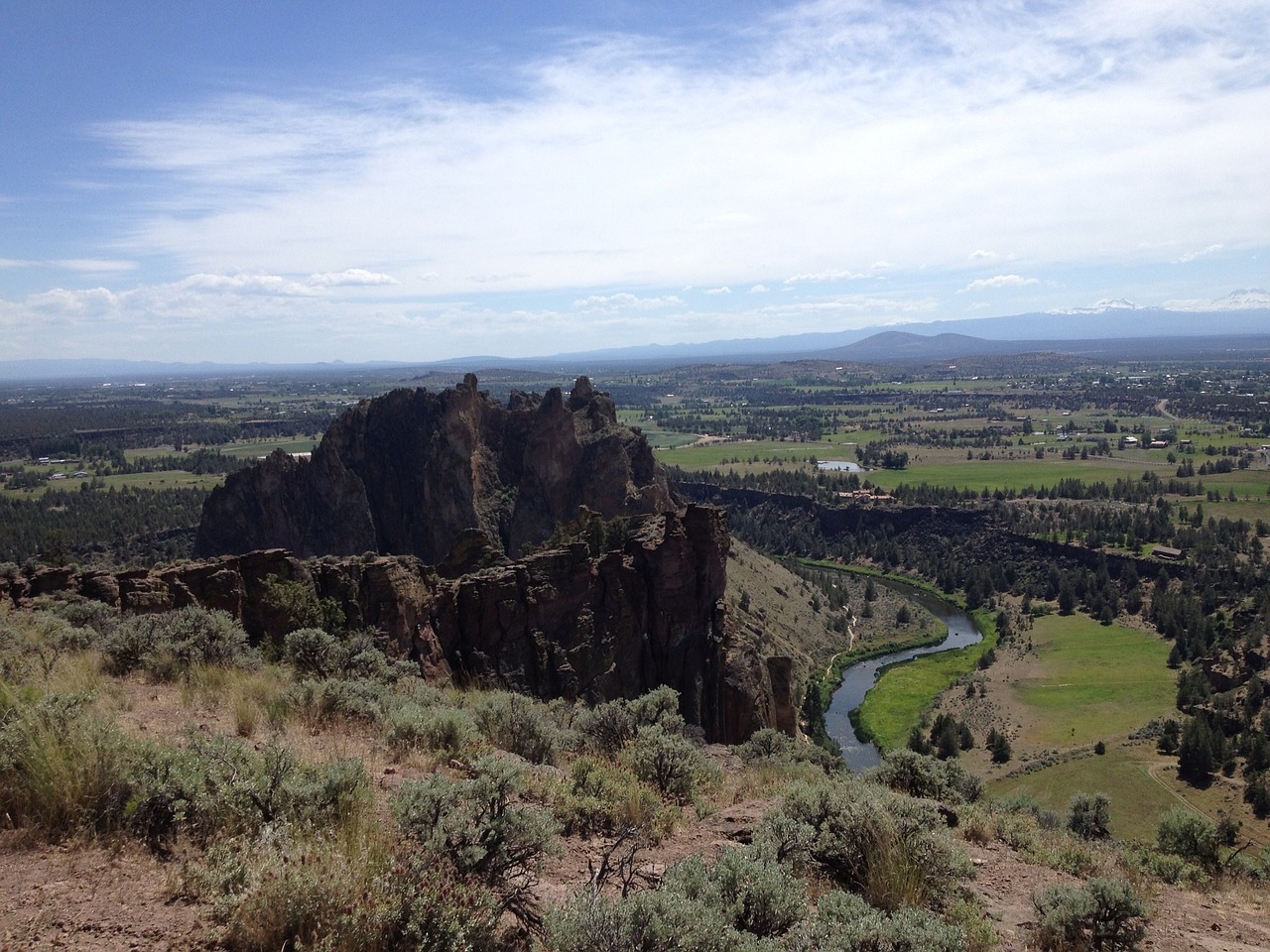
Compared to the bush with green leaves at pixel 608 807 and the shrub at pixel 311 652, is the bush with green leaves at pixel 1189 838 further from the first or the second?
the shrub at pixel 311 652

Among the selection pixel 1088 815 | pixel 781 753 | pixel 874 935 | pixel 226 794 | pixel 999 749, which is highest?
pixel 226 794

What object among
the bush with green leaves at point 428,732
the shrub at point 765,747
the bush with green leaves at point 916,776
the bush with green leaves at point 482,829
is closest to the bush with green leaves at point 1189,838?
the bush with green leaves at point 916,776

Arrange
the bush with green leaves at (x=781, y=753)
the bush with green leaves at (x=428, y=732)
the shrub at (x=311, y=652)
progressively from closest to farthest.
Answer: the bush with green leaves at (x=428, y=732) < the shrub at (x=311, y=652) < the bush with green leaves at (x=781, y=753)

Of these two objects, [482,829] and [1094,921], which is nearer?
[482,829]

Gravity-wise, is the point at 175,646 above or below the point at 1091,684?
above

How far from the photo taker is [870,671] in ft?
263

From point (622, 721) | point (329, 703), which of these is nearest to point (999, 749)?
point (622, 721)

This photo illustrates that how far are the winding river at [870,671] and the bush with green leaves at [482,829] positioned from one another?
4001cm

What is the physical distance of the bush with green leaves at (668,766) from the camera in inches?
535

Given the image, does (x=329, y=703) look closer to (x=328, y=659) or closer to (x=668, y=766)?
(x=668, y=766)

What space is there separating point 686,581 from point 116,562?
223 ft

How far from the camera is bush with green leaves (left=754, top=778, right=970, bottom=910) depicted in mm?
9320

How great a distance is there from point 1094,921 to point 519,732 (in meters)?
9.70

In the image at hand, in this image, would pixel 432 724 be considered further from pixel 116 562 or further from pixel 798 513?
pixel 798 513
